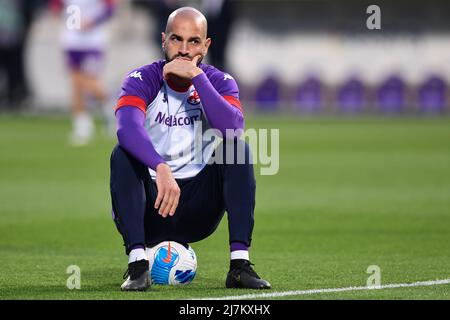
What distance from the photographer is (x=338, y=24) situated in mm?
30109

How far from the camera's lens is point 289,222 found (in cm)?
1016

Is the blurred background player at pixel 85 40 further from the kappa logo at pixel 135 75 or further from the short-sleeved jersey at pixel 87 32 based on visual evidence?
the kappa logo at pixel 135 75

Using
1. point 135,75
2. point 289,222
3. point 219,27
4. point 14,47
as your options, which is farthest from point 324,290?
point 14,47

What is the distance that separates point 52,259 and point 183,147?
62.5 inches

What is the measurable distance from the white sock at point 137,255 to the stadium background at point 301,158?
0.69 feet

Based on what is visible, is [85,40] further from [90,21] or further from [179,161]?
[179,161]

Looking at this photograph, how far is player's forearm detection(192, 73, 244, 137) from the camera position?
6.40 meters

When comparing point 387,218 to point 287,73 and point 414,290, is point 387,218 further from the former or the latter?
point 287,73

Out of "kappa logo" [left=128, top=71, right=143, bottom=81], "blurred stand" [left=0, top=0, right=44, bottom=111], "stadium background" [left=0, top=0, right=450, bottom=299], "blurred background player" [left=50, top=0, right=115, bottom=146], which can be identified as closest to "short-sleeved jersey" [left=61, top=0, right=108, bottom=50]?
"blurred background player" [left=50, top=0, right=115, bottom=146]

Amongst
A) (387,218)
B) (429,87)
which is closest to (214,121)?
(387,218)

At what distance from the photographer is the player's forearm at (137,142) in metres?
6.26

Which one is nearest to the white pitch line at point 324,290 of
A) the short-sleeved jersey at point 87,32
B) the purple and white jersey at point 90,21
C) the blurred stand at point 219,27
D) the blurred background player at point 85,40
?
the blurred background player at point 85,40

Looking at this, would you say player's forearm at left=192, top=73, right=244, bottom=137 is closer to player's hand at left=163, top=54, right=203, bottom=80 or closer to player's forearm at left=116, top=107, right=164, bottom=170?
player's hand at left=163, top=54, right=203, bottom=80

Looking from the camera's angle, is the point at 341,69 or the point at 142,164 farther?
the point at 341,69
